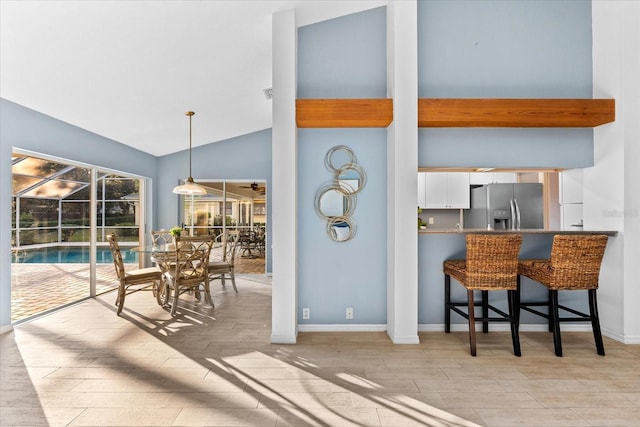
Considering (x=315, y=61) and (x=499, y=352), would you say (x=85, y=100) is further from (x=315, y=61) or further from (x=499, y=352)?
(x=499, y=352)

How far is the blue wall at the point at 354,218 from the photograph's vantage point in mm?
3422

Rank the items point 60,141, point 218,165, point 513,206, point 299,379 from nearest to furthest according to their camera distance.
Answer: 1. point 299,379
2. point 60,141
3. point 513,206
4. point 218,165

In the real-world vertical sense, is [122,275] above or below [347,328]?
above

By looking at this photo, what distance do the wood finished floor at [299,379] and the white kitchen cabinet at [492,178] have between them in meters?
2.92

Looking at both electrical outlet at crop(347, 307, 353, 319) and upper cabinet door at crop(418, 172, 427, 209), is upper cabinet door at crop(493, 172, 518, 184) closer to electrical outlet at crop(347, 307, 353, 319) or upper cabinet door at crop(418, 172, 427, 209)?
upper cabinet door at crop(418, 172, 427, 209)

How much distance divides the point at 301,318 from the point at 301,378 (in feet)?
3.34

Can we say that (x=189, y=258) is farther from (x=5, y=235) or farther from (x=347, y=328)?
(x=347, y=328)

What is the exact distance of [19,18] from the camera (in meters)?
2.56

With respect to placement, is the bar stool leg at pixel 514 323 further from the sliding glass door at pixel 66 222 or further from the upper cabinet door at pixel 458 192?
the sliding glass door at pixel 66 222

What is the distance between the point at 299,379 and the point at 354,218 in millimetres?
1644

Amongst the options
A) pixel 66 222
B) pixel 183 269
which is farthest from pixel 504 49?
pixel 66 222

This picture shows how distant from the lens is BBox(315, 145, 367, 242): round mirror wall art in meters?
3.40

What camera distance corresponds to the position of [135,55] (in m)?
3.30

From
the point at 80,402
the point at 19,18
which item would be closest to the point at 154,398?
the point at 80,402
